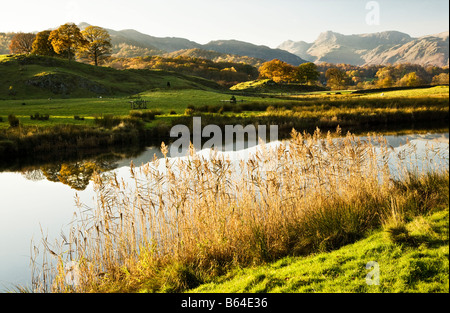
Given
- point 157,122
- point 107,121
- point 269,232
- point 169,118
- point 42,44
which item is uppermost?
point 42,44

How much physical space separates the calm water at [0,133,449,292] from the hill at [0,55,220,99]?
41365mm

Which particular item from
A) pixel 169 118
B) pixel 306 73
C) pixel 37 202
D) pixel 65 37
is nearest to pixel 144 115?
pixel 169 118

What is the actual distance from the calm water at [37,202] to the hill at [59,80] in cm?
4136

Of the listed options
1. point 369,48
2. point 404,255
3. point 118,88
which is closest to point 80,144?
point 404,255

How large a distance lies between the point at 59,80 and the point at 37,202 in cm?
5423

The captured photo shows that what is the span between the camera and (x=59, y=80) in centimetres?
6219

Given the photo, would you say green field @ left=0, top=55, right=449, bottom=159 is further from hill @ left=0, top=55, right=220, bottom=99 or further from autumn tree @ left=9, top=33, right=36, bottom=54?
autumn tree @ left=9, top=33, right=36, bottom=54

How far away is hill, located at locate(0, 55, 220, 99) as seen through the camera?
5875cm

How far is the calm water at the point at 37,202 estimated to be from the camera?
9.84 meters

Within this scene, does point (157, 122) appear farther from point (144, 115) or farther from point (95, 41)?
point (95, 41)

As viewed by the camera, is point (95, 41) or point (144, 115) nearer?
point (144, 115)

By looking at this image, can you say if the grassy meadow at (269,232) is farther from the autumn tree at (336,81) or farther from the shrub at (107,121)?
the autumn tree at (336,81)
